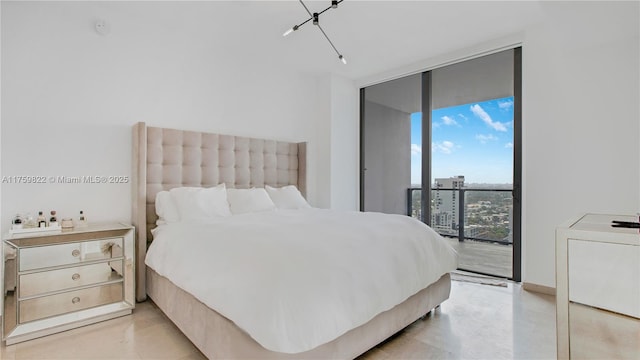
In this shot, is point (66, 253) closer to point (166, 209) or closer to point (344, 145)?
point (166, 209)

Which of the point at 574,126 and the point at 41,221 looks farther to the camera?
the point at 574,126

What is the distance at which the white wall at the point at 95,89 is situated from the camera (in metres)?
2.34

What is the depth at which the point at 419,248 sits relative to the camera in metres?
2.14

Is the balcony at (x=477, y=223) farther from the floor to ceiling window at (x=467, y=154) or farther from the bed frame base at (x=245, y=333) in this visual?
the bed frame base at (x=245, y=333)

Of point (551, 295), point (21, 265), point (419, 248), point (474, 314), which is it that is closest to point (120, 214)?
point (21, 265)

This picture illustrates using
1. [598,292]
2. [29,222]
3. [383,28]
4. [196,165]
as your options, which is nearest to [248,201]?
[196,165]

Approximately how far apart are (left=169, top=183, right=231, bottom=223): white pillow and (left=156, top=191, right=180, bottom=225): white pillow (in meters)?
0.04

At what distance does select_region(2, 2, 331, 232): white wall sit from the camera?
7.69 feet

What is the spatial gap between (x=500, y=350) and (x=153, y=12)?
12.6ft

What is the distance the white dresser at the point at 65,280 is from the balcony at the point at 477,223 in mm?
3443

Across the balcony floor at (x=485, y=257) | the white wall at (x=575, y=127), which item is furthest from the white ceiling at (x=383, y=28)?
the balcony floor at (x=485, y=257)

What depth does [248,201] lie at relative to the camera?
3.14 meters

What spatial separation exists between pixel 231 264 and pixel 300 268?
396 millimetres

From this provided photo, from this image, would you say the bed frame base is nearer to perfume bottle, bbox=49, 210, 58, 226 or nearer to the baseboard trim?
perfume bottle, bbox=49, 210, 58, 226
